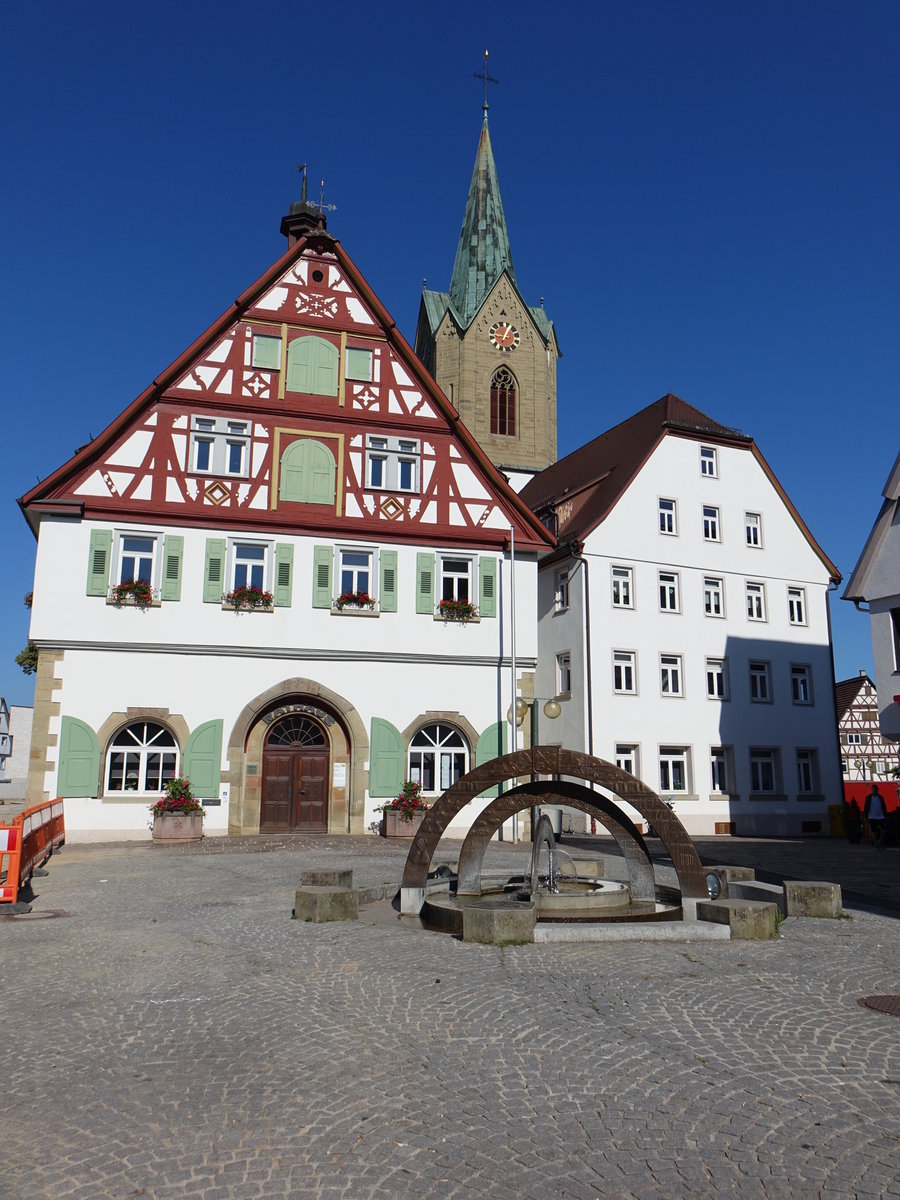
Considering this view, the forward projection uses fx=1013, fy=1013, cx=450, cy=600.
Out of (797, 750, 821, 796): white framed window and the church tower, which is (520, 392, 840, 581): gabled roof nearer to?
(797, 750, 821, 796): white framed window

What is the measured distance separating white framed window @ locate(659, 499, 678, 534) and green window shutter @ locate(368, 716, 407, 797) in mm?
11443

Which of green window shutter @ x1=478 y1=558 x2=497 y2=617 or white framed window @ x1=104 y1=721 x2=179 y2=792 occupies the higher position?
green window shutter @ x1=478 y1=558 x2=497 y2=617

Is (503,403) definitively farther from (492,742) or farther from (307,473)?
(492,742)

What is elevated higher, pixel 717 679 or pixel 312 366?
pixel 312 366

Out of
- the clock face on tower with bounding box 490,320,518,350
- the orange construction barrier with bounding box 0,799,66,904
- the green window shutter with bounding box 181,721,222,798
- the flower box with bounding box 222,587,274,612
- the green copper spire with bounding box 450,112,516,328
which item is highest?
the green copper spire with bounding box 450,112,516,328

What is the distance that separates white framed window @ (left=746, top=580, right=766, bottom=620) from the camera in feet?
100

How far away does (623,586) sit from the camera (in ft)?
94.6

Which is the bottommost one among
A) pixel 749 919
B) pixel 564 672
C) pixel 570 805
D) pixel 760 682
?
pixel 749 919

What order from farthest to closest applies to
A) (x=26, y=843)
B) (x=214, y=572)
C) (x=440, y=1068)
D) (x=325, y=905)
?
(x=214, y=572) → (x=26, y=843) → (x=325, y=905) → (x=440, y=1068)

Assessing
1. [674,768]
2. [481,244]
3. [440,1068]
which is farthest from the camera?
[481,244]

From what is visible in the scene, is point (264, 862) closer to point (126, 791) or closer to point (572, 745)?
point (126, 791)

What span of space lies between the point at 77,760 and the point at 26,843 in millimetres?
7272

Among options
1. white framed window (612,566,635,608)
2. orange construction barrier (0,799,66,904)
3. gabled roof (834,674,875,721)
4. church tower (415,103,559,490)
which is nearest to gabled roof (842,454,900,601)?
white framed window (612,566,635,608)

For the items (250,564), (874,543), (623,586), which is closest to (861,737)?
(623,586)
